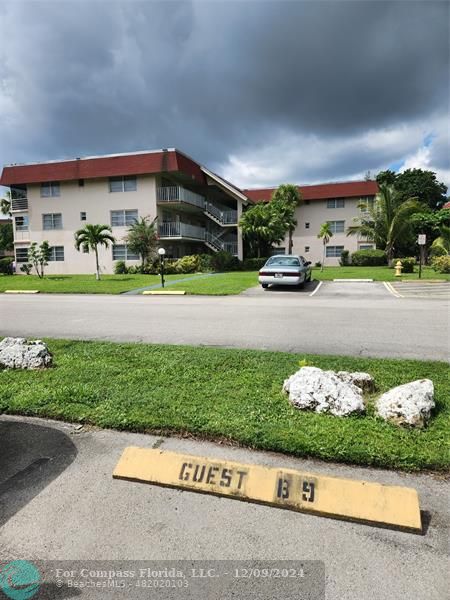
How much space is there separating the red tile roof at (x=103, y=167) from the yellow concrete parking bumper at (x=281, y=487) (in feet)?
91.9

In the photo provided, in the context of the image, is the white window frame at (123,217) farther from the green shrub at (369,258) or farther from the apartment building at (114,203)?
the green shrub at (369,258)

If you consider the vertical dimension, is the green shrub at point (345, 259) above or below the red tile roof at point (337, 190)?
below

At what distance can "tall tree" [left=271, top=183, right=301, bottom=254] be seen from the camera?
116 ft

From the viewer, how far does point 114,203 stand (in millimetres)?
31812

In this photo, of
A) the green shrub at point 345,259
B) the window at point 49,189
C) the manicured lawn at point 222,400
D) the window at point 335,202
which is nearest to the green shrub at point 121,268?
the window at point 49,189

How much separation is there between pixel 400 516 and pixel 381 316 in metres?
8.72

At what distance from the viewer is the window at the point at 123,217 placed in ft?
103

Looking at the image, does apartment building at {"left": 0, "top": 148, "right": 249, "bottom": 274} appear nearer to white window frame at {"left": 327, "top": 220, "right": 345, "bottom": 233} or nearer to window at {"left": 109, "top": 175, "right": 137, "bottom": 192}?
window at {"left": 109, "top": 175, "right": 137, "bottom": 192}

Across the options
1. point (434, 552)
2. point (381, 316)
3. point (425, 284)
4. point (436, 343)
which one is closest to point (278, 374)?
point (434, 552)

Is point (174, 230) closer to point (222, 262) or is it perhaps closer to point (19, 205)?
point (222, 262)

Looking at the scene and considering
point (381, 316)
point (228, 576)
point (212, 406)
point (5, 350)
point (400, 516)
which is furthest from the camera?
point (381, 316)

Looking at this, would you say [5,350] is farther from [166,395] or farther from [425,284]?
[425,284]

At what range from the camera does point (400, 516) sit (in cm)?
267

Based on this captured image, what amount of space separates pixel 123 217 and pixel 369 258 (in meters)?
22.2
